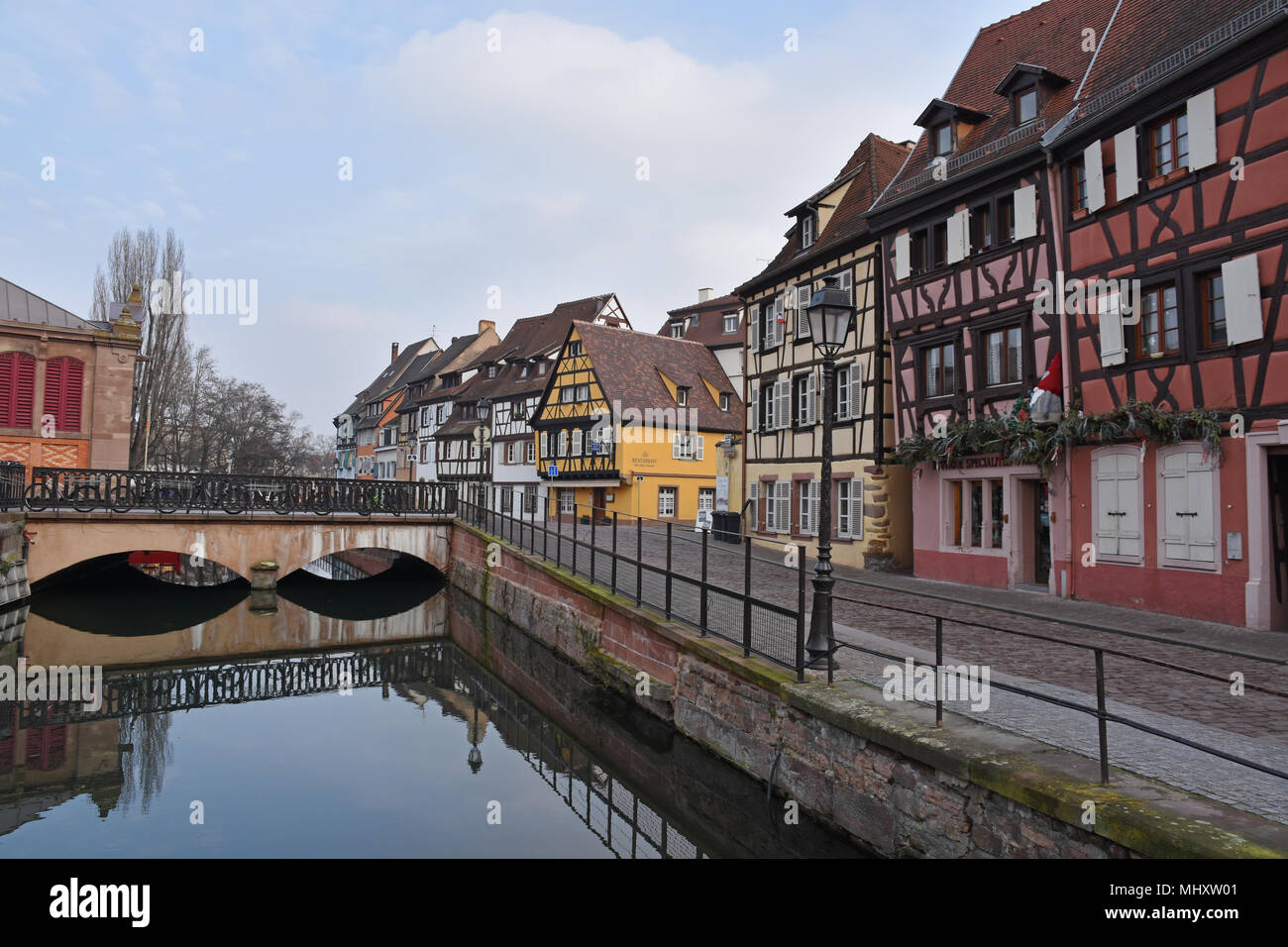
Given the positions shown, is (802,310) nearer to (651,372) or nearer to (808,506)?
(808,506)

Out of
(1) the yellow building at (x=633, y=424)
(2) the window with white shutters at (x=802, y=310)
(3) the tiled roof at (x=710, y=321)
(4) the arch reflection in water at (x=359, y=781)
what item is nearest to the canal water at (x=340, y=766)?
(4) the arch reflection in water at (x=359, y=781)

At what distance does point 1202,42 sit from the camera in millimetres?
11344

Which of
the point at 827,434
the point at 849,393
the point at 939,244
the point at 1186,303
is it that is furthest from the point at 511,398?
the point at 827,434

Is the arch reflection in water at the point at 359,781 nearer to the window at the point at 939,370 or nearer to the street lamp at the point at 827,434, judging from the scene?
the street lamp at the point at 827,434

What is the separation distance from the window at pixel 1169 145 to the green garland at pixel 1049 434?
3.49 m

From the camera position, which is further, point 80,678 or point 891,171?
point 891,171

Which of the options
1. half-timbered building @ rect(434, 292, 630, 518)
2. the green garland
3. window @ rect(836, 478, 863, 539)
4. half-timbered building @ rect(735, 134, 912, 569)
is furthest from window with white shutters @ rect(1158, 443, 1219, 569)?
half-timbered building @ rect(434, 292, 630, 518)

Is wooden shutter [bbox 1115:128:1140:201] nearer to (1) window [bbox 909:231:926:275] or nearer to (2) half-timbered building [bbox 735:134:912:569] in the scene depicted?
(1) window [bbox 909:231:926:275]

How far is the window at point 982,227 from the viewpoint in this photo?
50.7ft

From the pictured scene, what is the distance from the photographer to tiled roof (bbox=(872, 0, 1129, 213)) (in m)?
15.0

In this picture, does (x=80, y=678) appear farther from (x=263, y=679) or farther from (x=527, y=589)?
(x=527, y=589)

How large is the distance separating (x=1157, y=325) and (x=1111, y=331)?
676mm
